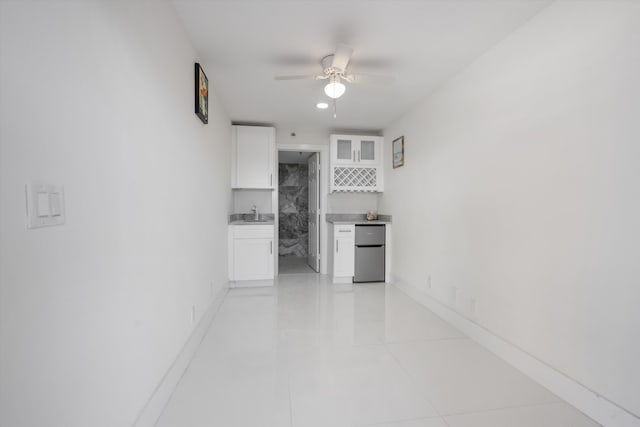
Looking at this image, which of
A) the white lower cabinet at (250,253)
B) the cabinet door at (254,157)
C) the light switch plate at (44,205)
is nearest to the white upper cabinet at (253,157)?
the cabinet door at (254,157)

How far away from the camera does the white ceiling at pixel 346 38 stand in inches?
72.5

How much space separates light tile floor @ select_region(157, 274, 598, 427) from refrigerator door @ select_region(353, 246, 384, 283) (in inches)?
51.5

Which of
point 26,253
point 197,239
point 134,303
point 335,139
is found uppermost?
point 335,139

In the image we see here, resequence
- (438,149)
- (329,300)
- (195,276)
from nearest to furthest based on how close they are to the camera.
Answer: (195,276)
(438,149)
(329,300)

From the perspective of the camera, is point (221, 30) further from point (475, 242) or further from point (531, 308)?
point (531, 308)

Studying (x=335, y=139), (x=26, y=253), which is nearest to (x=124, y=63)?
(x=26, y=253)

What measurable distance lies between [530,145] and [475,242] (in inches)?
A: 35.8

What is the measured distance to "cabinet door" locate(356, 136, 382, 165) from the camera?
15.4 ft

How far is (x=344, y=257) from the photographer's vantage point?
14.4ft

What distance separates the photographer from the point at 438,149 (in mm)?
3111

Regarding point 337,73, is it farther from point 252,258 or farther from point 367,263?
point 367,263

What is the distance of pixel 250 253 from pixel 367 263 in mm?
1747

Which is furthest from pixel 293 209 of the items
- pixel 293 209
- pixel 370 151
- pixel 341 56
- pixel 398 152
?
pixel 341 56

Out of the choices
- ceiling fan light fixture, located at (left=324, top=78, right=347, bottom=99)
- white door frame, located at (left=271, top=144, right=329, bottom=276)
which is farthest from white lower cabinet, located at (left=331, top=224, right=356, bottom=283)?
ceiling fan light fixture, located at (left=324, top=78, right=347, bottom=99)
